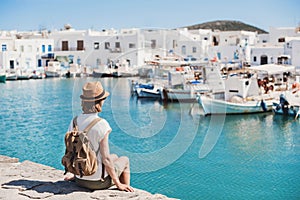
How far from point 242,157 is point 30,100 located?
699 inches

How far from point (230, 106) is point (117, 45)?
103 feet

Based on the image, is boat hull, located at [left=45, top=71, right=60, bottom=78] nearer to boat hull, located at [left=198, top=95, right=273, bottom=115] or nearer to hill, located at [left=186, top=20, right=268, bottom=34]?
boat hull, located at [left=198, top=95, right=273, bottom=115]

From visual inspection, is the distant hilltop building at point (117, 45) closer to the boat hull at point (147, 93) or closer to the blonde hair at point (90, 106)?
the boat hull at point (147, 93)

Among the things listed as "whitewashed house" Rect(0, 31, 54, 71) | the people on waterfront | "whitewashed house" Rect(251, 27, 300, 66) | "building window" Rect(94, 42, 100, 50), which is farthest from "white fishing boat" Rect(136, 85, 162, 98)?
"building window" Rect(94, 42, 100, 50)

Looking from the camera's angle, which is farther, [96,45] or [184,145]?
[96,45]

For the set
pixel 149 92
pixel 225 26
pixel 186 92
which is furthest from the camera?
pixel 225 26

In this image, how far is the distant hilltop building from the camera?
45312mm

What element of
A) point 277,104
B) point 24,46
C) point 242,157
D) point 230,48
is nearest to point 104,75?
point 24,46

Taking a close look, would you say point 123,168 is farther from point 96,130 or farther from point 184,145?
point 184,145

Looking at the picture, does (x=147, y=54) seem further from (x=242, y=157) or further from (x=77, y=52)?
(x=242, y=157)

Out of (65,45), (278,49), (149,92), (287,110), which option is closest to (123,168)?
(287,110)

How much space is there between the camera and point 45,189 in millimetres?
4688

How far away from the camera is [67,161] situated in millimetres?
4418

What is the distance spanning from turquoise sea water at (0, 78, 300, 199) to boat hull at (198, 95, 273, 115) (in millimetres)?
408
